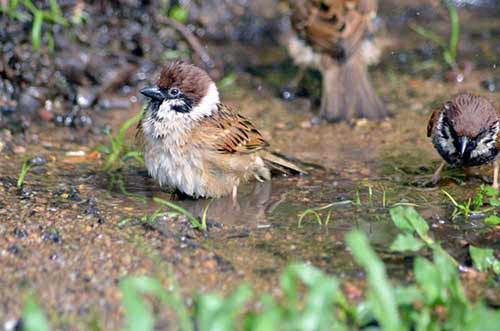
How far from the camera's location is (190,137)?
17.2ft

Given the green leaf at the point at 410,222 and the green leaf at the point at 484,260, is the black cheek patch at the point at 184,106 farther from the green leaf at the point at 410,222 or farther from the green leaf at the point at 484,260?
the green leaf at the point at 484,260

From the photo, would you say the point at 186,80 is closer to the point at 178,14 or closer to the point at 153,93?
the point at 153,93

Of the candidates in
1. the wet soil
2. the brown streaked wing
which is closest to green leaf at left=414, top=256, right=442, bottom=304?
the wet soil

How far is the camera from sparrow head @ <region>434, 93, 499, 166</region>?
5363 mm

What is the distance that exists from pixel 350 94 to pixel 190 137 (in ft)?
6.78

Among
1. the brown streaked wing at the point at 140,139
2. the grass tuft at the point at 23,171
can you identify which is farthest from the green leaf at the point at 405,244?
the grass tuft at the point at 23,171

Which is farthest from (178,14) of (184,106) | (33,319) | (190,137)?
(33,319)

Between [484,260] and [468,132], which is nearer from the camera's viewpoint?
[484,260]

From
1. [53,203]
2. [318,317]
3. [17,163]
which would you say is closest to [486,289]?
[318,317]

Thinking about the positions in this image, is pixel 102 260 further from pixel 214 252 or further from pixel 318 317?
pixel 318 317

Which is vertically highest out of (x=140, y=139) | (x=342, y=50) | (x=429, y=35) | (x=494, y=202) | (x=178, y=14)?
(x=429, y=35)

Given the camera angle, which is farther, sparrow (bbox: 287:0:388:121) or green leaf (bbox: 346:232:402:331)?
sparrow (bbox: 287:0:388:121)

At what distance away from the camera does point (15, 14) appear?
22.1ft

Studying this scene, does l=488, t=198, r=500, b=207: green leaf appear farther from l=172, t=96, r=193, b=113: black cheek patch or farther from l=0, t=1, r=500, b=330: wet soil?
l=172, t=96, r=193, b=113: black cheek patch
